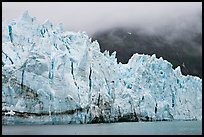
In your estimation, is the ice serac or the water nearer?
the water

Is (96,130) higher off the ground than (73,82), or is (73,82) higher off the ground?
(73,82)

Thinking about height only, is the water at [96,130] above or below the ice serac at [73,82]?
below

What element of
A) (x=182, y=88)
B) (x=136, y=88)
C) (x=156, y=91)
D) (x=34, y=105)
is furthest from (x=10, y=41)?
(x=182, y=88)

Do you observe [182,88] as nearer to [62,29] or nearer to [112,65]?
[112,65]

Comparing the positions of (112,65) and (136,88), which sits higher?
(112,65)

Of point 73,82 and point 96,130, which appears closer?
point 96,130

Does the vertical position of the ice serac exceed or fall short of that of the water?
it exceeds it

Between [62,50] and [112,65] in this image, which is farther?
[112,65]

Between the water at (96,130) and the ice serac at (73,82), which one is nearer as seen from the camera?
the water at (96,130)
